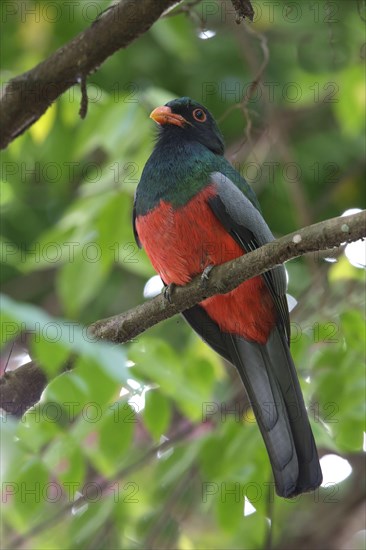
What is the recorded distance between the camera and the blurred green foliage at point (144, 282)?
3297mm

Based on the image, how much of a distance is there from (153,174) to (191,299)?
82 centimetres

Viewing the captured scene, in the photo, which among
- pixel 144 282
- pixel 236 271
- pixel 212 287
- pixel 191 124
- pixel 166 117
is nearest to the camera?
pixel 236 271

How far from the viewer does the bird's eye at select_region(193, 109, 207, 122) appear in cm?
447

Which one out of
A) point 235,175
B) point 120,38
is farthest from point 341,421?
point 120,38

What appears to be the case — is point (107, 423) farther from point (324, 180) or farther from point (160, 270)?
point (324, 180)

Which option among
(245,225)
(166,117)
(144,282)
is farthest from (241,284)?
(144,282)

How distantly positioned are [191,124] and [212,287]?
1430 mm

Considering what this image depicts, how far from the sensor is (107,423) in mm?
3336

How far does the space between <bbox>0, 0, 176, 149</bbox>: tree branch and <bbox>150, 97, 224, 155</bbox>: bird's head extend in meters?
0.87

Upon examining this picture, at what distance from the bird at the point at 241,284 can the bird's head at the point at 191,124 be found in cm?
10

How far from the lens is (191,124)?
4.45m

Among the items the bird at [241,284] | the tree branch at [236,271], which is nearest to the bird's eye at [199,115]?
the bird at [241,284]

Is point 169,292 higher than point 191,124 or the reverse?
the reverse

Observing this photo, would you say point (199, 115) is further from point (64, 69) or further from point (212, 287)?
point (212, 287)
